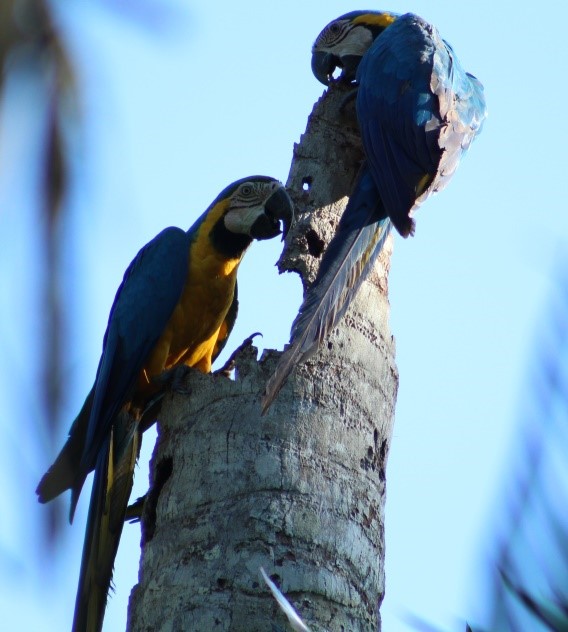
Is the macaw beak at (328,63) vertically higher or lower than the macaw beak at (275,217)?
higher

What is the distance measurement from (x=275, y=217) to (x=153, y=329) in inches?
20.6

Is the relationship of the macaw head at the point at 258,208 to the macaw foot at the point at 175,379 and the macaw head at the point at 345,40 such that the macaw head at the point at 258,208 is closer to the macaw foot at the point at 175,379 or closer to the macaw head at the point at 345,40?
the macaw foot at the point at 175,379

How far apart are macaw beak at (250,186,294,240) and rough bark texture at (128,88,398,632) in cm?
44

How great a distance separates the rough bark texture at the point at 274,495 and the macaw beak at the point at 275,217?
0.44m

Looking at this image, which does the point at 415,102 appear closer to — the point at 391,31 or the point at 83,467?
the point at 391,31

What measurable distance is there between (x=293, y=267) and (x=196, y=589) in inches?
40.0

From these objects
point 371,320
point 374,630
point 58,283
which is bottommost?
point 58,283

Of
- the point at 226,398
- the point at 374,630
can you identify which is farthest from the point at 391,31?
the point at 374,630

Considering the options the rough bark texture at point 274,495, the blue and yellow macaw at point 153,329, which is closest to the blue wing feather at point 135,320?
the blue and yellow macaw at point 153,329

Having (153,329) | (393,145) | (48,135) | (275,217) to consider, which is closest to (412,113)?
(393,145)

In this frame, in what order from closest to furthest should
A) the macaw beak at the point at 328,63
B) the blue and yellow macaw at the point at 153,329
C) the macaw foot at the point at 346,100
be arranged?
the blue and yellow macaw at the point at 153,329
the macaw foot at the point at 346,100
the macaw beak at the point at 328,63

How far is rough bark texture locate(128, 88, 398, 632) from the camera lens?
191 centimetres

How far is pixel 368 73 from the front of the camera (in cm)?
305

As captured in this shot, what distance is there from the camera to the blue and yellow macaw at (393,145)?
236 cm
